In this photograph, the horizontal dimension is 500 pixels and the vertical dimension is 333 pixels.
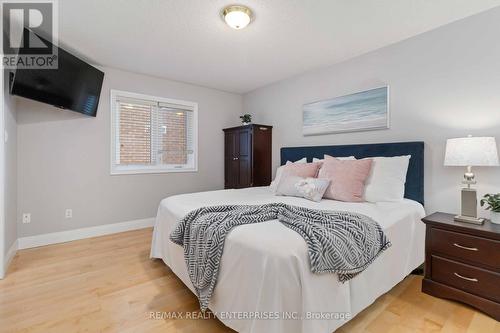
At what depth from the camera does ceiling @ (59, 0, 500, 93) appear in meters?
2.01

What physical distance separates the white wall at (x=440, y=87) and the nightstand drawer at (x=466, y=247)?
57cm

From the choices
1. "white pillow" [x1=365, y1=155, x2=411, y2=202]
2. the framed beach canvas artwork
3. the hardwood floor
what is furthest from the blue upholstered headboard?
the hardwood floor

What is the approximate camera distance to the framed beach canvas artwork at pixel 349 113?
109 inches

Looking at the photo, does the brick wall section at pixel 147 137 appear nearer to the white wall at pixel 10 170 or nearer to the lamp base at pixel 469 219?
the white wall at pixel 10 170

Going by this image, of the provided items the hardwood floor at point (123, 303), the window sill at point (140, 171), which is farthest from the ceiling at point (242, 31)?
the hardwood floor at point (123, 303)

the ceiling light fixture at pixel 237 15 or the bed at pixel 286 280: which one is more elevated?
the ceiling light fixture at pixel 237 15

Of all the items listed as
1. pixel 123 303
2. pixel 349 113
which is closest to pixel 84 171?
pixel 123 303

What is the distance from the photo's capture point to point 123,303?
181 centimetres

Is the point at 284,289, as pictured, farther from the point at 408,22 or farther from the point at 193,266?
the point at 408,22

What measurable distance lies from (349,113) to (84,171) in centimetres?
359

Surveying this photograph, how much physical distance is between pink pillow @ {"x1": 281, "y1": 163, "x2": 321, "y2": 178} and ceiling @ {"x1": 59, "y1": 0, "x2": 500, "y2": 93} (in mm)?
1351

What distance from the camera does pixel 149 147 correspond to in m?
3.87

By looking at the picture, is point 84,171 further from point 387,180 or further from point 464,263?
point 464,263

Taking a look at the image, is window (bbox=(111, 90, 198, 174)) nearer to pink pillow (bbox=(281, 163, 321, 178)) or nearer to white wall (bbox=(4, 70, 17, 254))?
white wall (bbox=(4, 70, 17, 254))
